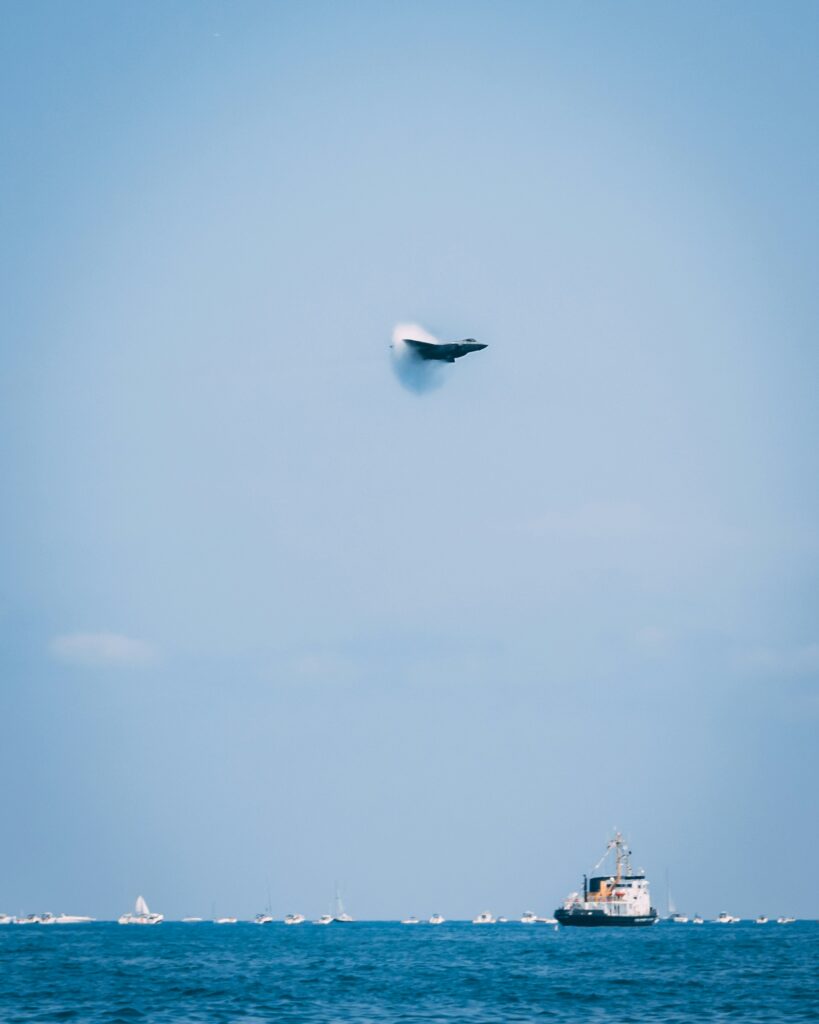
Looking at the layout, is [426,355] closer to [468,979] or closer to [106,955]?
[468,979]

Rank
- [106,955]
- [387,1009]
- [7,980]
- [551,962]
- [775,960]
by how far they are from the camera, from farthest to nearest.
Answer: [106,955] → [775,960] → [551,962] → [7,980] → [387,1009]

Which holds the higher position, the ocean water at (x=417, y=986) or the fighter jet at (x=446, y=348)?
the fighter jet at (x=446, y=348)

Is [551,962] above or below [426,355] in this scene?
below

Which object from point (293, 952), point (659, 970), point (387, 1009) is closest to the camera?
point (387, 1009)

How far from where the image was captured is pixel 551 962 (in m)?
143

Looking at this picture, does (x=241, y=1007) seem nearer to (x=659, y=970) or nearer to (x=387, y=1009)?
(x=387, y=1009)

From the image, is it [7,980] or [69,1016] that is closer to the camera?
[69,1016]

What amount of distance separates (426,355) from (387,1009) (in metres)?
57.9

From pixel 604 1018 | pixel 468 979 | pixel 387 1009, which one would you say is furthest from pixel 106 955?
pixel 604 1018

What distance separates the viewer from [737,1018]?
268 ft

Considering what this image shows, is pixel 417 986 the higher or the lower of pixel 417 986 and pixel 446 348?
the lower

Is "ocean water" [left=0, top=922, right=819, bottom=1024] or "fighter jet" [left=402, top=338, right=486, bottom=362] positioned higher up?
"fighter jet" [left=402, top=338, right=486, bottom=362]

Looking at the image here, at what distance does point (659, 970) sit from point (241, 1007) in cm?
5199

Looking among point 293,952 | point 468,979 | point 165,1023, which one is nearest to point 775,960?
point 468,979
